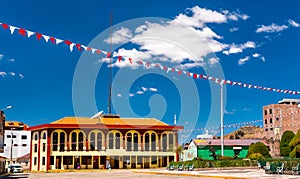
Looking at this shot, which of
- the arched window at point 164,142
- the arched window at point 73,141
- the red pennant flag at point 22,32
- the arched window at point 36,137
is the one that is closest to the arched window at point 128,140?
the arched window at point 164,142

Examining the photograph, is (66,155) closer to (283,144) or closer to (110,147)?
(110,147)

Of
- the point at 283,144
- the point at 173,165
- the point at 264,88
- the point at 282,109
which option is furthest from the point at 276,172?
the point at 282,109

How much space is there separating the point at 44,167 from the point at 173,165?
2207 cm

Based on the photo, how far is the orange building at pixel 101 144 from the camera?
5528cm

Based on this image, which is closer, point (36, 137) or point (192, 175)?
point (192, 175)

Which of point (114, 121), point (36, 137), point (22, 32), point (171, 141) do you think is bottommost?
point (171, 141)

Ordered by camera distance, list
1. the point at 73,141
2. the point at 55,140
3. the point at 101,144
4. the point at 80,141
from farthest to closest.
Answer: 1. the point at 101,144
2. the point at 80,141
3. the point at 73,141
4. the point at 55,140

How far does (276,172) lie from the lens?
26.2m

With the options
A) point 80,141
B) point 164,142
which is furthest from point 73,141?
point 164,142

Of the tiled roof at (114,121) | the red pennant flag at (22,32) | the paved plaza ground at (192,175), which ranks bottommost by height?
the paved plaza ground at (192,175)

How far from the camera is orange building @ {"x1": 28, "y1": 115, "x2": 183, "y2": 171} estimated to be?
181 feet

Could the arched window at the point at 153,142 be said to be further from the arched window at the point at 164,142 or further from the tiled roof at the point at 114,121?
the tiled roof at the point at 114,121

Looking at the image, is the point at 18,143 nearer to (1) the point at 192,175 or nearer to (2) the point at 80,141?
(2) the point at 80,141

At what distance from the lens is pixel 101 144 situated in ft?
186
